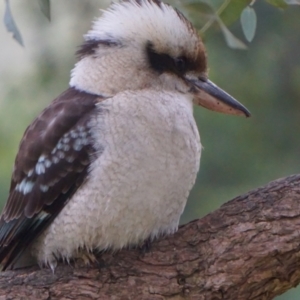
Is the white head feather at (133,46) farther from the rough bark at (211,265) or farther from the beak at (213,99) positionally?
the rough bark at (211,265)

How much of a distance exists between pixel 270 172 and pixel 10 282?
98.2 inches

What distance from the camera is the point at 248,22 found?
3111 mm

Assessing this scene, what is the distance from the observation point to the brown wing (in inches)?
117

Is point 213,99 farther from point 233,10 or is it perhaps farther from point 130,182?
point 130,182

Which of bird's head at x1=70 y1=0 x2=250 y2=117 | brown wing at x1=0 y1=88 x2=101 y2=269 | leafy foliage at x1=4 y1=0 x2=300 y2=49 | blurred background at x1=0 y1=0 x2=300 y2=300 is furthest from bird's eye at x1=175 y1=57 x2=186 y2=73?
blurred background at x1=0 y1=0 x2=300 y2=300

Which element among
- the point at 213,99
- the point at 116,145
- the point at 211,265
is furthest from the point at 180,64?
the point at 211,265

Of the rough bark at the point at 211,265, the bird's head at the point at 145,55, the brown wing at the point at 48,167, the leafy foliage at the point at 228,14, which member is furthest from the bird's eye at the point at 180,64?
the rough bark at the point at 211,265

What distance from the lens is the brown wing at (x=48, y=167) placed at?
2961 millimetres

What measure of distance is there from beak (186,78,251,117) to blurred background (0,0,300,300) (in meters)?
1.63

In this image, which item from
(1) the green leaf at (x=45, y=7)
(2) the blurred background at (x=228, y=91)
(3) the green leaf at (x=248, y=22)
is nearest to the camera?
(1) the green leaf at (x=45, y=7)

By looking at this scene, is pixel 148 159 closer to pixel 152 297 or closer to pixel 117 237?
pixel 117 237

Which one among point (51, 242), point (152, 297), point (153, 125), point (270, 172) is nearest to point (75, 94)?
point (153, 125)

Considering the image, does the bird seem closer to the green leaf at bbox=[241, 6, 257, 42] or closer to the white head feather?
the white head feather

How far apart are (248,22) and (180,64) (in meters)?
0.28
